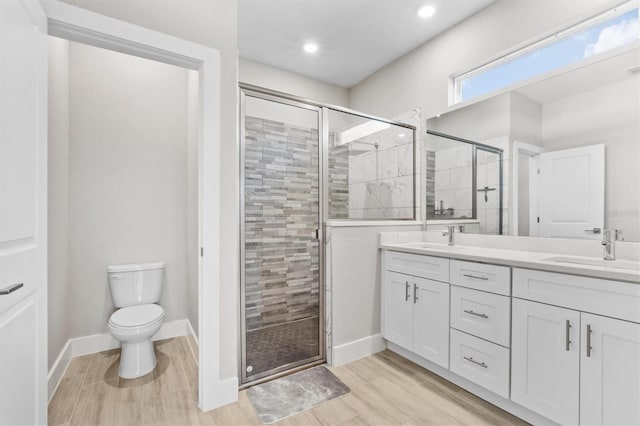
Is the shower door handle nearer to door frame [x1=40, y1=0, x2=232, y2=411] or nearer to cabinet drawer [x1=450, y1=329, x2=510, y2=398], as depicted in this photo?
cabinet drawer [x1=450, y1=329, x2=510, y2=398]

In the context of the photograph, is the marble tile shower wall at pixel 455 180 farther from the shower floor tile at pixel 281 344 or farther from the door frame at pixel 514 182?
the shower floor tile at pixel 281 344

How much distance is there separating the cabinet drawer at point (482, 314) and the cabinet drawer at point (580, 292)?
127 millimetres

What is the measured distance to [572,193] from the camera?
182 centimetres

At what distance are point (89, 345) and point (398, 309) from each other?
2.50m

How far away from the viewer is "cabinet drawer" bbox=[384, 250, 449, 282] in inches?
77.0

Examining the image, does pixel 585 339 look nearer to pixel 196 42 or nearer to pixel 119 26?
pixel 196 42

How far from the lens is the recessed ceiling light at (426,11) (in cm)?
242

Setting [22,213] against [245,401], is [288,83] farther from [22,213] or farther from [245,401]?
[245,401]

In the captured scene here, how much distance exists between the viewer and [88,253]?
7.80ft

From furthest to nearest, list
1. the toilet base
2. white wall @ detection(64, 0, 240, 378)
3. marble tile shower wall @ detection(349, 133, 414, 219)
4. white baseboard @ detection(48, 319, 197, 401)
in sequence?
marble tile shower wall @ detection(349, 133, 414, 219) < the toilet base < white baseboard @ detection(48, 319, 197, 401) < white wall @ detection(64, 0, 240, 378)

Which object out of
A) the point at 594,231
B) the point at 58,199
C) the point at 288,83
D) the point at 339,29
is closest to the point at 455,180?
the point at 594,231

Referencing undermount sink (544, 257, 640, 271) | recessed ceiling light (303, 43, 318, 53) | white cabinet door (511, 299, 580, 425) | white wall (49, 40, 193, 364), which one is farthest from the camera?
recessed ceiling light (303, 43, 318, 53)

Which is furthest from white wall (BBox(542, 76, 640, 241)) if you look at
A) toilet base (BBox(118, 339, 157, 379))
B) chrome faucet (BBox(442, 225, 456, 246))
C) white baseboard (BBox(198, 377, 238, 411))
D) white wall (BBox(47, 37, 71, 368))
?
white wall (BBox(47, 37, 71, 368))

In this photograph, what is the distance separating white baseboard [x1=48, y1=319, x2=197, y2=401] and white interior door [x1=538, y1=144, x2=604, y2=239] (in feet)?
9.69
